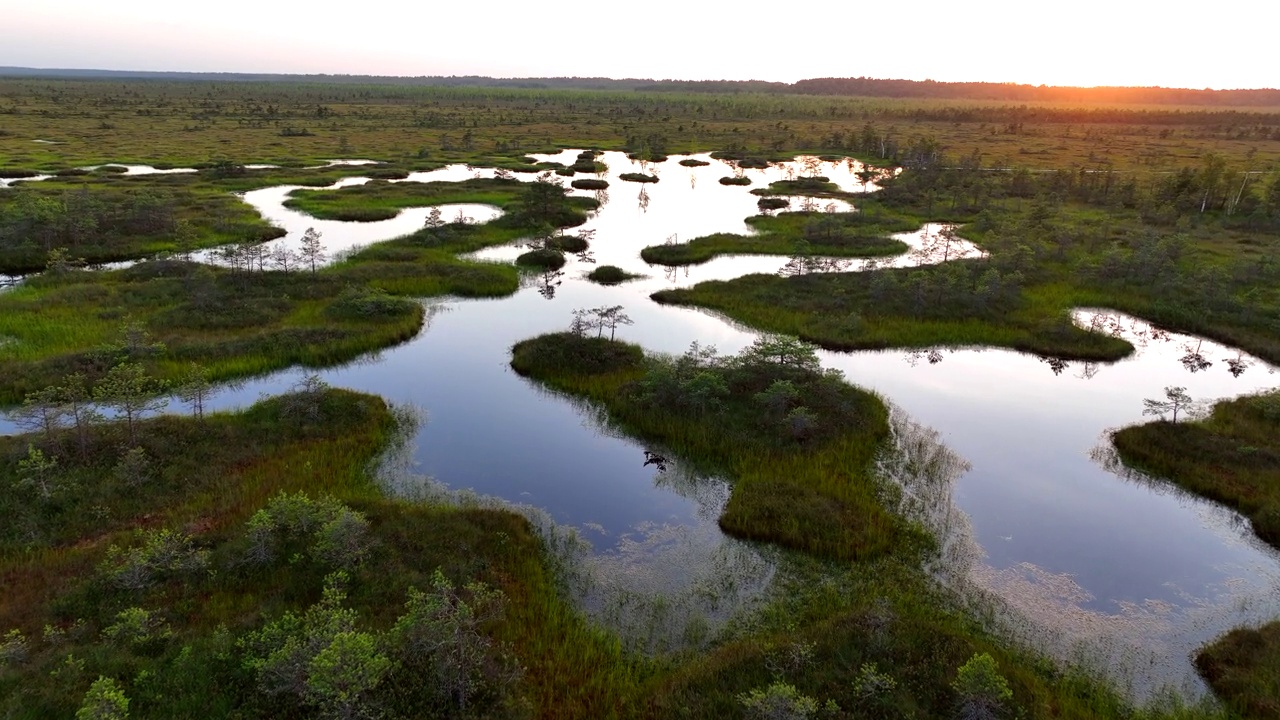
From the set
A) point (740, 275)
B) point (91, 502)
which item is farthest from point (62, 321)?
point (740, 275)

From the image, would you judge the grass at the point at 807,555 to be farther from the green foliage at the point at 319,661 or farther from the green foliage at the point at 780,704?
the green foliage at the point at 319,661

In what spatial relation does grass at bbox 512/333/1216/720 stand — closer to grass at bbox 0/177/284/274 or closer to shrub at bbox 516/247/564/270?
shrub at bbox 516/247/564/270

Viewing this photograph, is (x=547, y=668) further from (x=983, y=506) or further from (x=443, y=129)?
→ (x=443, y=129)

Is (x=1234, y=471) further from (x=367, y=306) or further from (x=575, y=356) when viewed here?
(x=367, y=306)

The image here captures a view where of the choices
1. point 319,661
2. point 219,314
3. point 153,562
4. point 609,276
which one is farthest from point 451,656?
point 609,276

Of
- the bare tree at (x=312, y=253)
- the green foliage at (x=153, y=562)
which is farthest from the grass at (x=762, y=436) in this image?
the bare tree at (x=312, y=253)

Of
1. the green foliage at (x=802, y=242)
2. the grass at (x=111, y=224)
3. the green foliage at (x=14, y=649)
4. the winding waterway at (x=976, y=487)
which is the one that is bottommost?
the winding waterway at (x=976, y=487)
